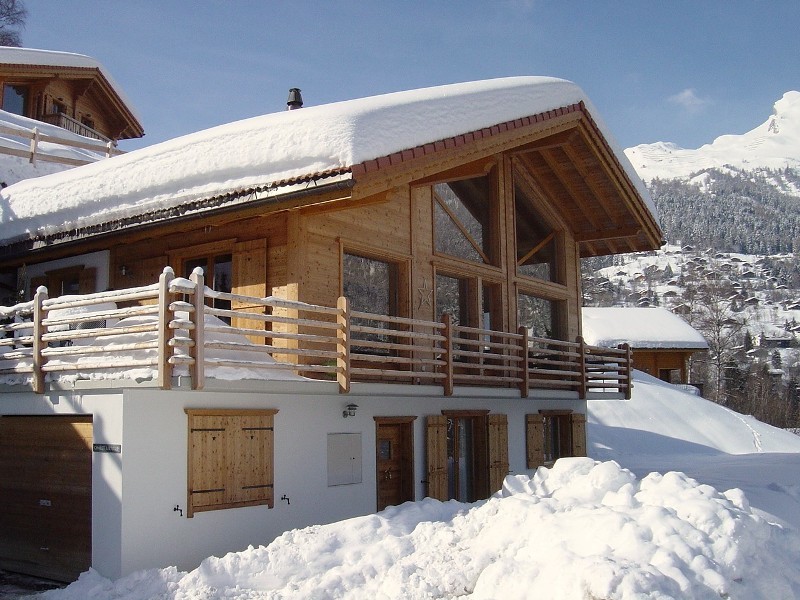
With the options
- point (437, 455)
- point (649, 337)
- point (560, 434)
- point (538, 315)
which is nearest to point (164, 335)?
point (437, 455)

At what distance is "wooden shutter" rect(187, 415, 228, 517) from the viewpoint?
10828 millimetres

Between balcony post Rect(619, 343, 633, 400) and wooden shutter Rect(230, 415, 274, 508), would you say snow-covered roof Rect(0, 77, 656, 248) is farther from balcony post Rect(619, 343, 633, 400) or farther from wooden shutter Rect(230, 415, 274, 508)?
balcony post Rect(619, 343, 633, 400)

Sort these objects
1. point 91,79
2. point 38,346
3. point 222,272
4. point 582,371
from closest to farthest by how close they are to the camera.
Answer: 1. point 38,346
2. point 222,272
3. point 582,371
4. point 91,79

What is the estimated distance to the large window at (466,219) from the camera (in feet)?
54.1

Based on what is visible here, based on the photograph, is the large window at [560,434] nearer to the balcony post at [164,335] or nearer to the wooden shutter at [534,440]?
the wooden shutter at [534,440]

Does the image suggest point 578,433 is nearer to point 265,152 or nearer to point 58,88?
point 265,152

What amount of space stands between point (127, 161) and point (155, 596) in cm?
822

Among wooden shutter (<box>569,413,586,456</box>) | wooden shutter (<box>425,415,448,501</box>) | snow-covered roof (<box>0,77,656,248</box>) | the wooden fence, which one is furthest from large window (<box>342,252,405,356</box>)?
the wooden fence

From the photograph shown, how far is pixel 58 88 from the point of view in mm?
36281

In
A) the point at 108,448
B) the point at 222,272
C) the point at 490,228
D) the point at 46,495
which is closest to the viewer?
the point at 108,448

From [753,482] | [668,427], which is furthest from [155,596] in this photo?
[668,427]

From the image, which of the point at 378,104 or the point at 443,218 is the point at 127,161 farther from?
the point at 443,218

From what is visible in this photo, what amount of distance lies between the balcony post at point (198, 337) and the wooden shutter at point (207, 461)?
110 centimetres

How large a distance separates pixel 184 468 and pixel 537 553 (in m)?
4.48
